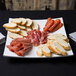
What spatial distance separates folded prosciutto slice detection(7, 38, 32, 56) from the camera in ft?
3.84

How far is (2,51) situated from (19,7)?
1.25 m

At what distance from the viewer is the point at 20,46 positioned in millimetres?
1206

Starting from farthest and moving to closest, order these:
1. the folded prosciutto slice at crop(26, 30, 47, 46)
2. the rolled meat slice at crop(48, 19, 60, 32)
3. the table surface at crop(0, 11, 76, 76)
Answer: the rolled meat slice at crop(48, 19, 60, 32) → the folded prosciutto slice at crop(26, 30, 47, 46) → the table surface at crop(0, 11, 76, 76)

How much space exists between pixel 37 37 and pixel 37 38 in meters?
0.01

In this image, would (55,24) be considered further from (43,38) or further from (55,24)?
(43,38)

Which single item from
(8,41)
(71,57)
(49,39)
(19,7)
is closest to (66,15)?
(49,39)

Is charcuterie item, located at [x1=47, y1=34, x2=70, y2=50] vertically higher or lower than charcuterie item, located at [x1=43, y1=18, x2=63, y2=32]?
lower

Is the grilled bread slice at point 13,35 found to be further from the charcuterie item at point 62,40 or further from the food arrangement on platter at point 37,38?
the charcuterie item at point 62,40

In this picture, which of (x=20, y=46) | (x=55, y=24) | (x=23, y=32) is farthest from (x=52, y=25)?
(x=20, y=46)

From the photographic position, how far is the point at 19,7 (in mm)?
2412

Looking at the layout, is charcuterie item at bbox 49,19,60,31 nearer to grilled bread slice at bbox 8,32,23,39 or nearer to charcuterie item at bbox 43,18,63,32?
charcuterie item at bbox 43,18,63,32

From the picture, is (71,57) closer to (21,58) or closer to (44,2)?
(21,58)

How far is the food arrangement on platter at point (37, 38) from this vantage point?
1.18 m

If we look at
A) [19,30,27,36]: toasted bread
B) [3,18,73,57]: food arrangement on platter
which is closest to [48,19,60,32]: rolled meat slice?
[3,18,73,57]: food arrangement on platter
